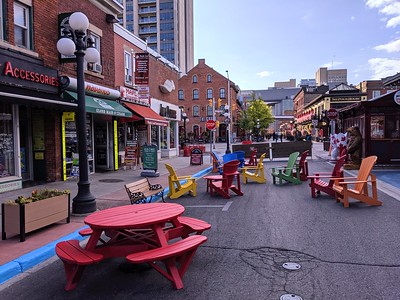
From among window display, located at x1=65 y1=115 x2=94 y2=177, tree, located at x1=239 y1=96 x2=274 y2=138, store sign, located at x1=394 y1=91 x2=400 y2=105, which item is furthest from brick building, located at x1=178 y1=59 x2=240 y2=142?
window display, located at x1=65 y1=115 x2=94 y2=177

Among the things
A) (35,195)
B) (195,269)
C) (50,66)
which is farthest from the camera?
(50,66)

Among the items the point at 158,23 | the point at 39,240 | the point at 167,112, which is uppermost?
the point at 158,23

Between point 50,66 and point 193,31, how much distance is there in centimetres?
12158

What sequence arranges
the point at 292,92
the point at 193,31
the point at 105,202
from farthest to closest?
1. the point at 292,92
2. the point at 193,31
3. the point at 105,202

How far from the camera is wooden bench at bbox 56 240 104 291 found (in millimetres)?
3861

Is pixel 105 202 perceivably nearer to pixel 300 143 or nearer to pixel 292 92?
pixel 300 143

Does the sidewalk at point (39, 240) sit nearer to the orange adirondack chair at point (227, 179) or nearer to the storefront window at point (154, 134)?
the orange adirondack chair at point (227, 179)

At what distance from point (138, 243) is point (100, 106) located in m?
9.37

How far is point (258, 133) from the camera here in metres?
67.1

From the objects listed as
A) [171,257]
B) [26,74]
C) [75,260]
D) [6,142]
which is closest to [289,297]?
[171,257]

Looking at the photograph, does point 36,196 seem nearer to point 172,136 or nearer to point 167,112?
point 167,112

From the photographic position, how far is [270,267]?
14.8 ft

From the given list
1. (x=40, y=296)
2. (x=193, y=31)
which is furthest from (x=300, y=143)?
(x=193, y=31)

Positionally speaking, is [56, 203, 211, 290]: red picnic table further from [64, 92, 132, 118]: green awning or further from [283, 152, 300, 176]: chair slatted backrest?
[64, 92, 132, 118]: green awning
